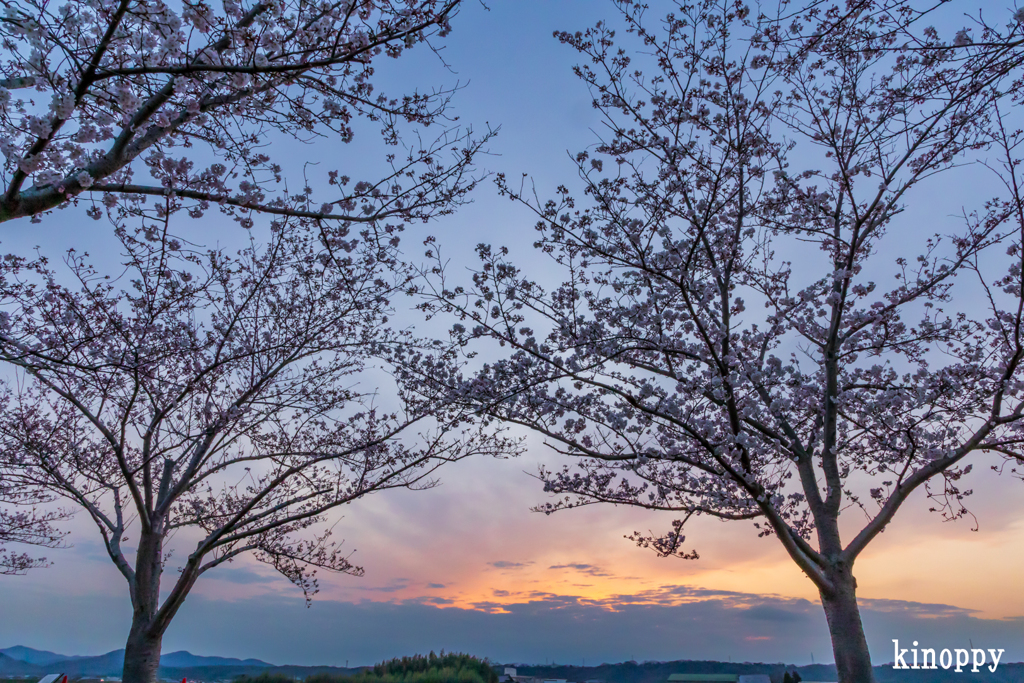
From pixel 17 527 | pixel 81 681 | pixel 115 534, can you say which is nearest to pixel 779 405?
pixel 115 534

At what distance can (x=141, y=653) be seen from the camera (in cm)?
888

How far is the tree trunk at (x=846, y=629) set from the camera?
752 cm

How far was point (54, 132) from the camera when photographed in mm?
4422

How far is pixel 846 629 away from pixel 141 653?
33.3 ft

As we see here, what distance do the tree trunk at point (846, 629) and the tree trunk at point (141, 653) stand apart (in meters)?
9.86

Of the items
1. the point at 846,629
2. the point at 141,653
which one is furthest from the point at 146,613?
the point at 846,629

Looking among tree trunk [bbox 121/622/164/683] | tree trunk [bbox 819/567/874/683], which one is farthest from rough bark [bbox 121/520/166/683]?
tree trunk [bbox 819/567/874/683]

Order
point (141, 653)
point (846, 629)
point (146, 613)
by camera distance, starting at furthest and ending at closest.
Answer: point (146, 613), point (141, 653), point (846, 629)

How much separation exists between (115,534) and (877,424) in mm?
12454

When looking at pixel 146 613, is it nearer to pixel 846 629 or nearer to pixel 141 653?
pixel 141 653

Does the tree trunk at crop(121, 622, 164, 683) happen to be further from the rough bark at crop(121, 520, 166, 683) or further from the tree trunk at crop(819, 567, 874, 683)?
the tree trunk at crop(819, 567, 874, 683)

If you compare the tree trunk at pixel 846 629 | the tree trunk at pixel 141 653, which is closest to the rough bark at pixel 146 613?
the tree trunk at pixel 141 653

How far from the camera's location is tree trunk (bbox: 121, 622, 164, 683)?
877 centimetres

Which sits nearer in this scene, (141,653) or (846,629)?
(846,629)
